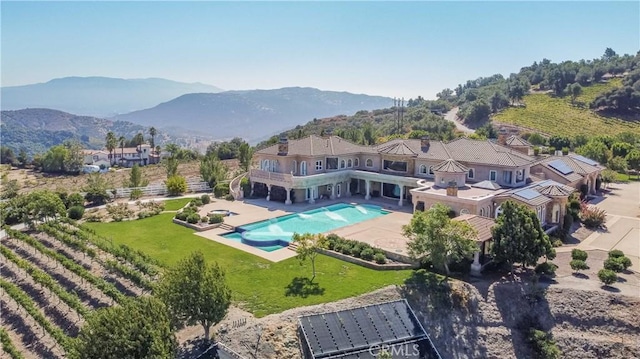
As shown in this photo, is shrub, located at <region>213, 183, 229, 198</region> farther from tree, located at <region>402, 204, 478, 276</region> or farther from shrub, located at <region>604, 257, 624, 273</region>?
shrub, located at <region>604, 257, 624, 273</region>

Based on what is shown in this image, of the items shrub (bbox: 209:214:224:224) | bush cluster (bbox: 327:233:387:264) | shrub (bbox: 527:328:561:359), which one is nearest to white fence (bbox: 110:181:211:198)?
shrub (bbox: 209:214:224:224)

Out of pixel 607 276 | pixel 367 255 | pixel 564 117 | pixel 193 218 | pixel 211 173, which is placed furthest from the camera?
pixel 564 117

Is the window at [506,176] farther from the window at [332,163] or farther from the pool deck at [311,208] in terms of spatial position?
the window at [332,163]

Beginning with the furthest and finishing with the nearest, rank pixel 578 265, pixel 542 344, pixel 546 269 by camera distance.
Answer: pixel 578 265, pixel 546 269, pixel 542 344

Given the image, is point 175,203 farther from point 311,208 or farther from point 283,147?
point 311,208

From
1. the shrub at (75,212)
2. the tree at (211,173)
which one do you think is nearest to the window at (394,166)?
the tree at (211,173)

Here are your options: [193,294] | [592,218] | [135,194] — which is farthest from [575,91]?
[193,294]
